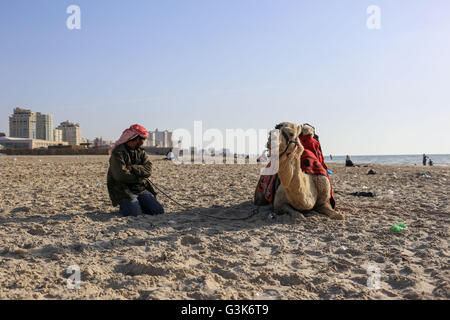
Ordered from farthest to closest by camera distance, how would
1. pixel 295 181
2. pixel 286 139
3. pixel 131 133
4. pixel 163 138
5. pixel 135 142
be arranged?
1. pixel 163 138
2. pixel 135 142
3. pixel 131 133
4. pixel 295 181
5. pixel 286 139

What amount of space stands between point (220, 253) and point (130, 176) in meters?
2.49

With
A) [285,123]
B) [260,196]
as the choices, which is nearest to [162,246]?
[285,123]

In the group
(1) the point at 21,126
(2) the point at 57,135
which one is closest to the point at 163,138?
(2) the point at 57,135

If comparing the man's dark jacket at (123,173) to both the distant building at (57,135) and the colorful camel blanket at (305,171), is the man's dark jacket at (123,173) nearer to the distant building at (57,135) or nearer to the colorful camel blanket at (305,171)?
the colorful camel blanket at (305,171)

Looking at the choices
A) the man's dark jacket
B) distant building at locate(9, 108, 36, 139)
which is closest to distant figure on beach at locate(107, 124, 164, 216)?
the man's dark jacket

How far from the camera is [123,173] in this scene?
223 inches

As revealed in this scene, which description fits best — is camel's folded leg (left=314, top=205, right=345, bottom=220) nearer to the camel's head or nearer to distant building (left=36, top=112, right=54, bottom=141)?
the camel's head

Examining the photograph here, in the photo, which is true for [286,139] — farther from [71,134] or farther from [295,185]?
[71,134]

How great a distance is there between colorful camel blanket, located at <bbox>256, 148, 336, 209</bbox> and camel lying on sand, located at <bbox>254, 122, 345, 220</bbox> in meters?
0.11

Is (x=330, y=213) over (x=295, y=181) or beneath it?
beneath

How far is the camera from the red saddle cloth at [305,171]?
555 cm

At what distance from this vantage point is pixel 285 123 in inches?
196

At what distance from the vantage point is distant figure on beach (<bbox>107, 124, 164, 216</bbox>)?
5.71m
